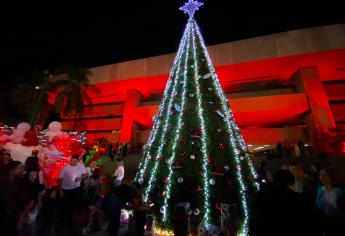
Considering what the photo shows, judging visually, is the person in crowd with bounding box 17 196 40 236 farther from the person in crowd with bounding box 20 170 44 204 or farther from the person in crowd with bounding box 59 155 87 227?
the person in crowd with bounding box 59 155 87 227

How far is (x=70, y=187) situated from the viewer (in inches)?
241

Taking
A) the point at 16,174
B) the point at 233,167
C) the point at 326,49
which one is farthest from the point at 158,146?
the point at 326,49

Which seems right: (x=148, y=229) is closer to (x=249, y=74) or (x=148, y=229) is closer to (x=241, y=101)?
(x=241, y=101)

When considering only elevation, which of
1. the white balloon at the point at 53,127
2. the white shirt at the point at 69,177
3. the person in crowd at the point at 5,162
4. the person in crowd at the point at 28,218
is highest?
the white balloon at the point at 53,127

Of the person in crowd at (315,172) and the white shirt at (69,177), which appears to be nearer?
the white shirt at (69,177)

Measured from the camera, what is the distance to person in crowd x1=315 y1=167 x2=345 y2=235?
146 inches

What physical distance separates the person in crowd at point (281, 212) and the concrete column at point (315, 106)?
61.9 feet

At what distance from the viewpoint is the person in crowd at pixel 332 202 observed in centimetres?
370

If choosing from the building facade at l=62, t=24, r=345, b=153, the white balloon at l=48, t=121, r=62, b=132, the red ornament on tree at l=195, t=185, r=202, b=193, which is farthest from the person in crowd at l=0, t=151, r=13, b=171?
the building facade at l=62, t=24, r=345, b=153

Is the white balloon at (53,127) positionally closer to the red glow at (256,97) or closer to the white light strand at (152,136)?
the white light strand at (152,136)

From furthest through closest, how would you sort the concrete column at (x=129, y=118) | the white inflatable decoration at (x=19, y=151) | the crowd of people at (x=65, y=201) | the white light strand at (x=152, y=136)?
1. the concrete column at (x=129, y=118)
2. the white inflatable decoration at (x=19, y=151)
3. the white light strand at (x=152, y=136)
4. the crowd of people at (x=65, y=201)

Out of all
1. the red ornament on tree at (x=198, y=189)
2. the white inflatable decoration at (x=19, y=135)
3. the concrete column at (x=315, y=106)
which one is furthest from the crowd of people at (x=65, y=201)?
the concrete column at (x=315, y=106)

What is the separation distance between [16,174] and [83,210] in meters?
1.78

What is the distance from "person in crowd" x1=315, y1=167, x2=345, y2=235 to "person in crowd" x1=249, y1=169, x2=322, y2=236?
1342mm
